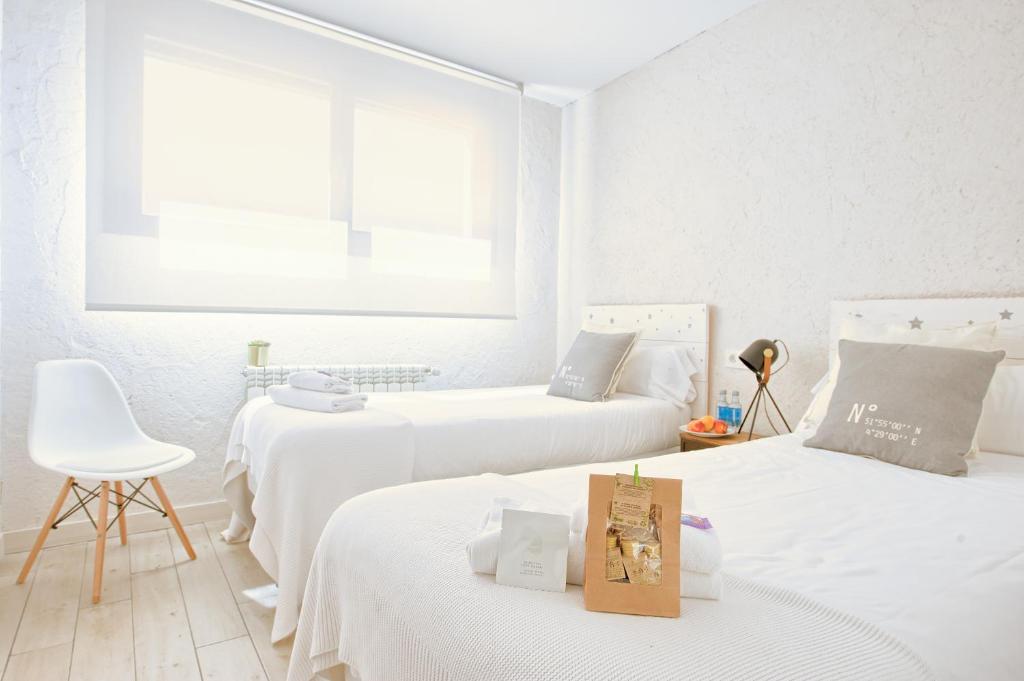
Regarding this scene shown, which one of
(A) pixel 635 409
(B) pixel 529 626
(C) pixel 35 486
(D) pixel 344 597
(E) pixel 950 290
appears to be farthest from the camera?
(A) pixel 635 409

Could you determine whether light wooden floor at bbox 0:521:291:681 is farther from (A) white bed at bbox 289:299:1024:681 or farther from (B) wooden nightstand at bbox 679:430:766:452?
(B) wooden nightstand at bbox 679:430:766:452

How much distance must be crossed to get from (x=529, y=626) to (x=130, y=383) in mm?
2722

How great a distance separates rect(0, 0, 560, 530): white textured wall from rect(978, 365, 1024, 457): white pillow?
2.80 meters

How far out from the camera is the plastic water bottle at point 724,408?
276cm

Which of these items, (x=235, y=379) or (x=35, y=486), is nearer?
(x=35, y=486)

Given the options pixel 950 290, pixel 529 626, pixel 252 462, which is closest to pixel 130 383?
pixel 252 462

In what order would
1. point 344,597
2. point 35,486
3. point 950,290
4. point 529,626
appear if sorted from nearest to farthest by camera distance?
point 529,626, point 344,597, point 950,290, point 35,486

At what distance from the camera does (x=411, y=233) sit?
3.49 meters

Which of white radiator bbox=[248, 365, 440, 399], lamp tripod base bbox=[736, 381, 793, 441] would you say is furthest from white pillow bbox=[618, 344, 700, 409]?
white radiator bbox=[248, 365, 440, 399]

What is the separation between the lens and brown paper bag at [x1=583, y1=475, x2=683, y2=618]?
0.81 meters

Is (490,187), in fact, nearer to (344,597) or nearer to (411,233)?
(411,233)

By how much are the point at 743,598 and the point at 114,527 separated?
2.93 meters

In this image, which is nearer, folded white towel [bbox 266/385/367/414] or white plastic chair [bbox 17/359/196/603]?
white plastic chair [bbox 17/359/196/603]

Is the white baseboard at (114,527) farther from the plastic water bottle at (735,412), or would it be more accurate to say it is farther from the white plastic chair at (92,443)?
the plastic water bottle at (735,412)
